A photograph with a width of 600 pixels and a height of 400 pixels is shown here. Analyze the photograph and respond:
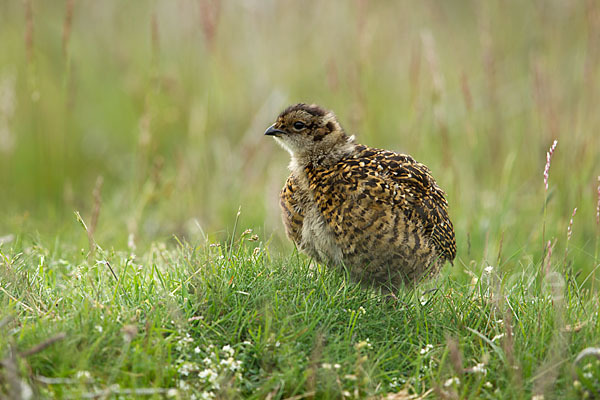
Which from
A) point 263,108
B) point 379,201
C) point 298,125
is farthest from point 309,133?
point 263,108

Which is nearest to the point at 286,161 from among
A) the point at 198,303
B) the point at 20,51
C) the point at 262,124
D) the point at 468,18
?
the point at 262,124

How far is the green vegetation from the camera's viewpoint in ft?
10.3

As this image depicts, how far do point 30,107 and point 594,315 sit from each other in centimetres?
697

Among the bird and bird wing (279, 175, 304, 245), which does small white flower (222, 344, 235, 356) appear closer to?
the bird

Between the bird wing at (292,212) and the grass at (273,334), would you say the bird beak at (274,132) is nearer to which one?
the bird wing at (292,212)

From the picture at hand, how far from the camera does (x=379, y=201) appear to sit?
12.8 ft


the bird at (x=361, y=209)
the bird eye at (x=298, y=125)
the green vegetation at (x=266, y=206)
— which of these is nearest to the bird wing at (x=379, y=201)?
the bird at (x=361, y=209)

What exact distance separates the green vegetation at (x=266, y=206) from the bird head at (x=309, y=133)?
1.93ft

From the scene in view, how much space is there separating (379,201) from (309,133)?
0.83 metres

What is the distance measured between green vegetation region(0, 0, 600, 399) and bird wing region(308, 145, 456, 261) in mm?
286

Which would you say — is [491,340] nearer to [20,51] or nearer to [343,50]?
[343,50]

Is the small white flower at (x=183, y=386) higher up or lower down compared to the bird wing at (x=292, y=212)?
lower down

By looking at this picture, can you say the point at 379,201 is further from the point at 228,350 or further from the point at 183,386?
the point at 183,386

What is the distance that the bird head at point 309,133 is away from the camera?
14.5 ft
